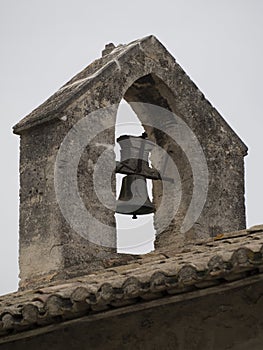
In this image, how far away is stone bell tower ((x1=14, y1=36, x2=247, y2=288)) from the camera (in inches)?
264

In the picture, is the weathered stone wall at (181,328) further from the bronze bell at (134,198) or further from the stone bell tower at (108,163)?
the bronze bell at (134,198)

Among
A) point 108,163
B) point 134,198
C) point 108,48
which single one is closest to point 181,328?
point 108,163

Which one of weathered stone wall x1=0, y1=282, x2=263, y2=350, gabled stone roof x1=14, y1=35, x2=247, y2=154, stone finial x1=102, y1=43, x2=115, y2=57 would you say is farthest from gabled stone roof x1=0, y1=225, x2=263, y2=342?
stone finial x1=102, y1=43, x2=115, y2=57

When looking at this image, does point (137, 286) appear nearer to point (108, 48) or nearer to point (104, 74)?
point (104, 74)

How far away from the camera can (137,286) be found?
4875 millimetres

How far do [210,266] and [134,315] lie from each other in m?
0.73

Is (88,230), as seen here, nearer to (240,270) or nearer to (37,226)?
(37,226)

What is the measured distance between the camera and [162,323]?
5.30 metres

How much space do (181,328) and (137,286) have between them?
0.50m

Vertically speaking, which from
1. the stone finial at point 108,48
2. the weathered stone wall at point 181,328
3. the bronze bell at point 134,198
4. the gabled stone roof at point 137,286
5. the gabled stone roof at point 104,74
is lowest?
the weathered stone wall at point 181,328

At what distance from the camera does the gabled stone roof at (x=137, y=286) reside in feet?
15.6

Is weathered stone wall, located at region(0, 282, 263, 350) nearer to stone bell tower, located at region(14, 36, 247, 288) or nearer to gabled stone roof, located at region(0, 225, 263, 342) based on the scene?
gabled stone roof, located at region(0, 225, 263, 342)

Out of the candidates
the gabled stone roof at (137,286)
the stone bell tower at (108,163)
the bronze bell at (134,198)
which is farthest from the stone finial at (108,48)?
the gabled stone roof at (137,286)

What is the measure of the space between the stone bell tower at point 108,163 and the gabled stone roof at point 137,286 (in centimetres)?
128
